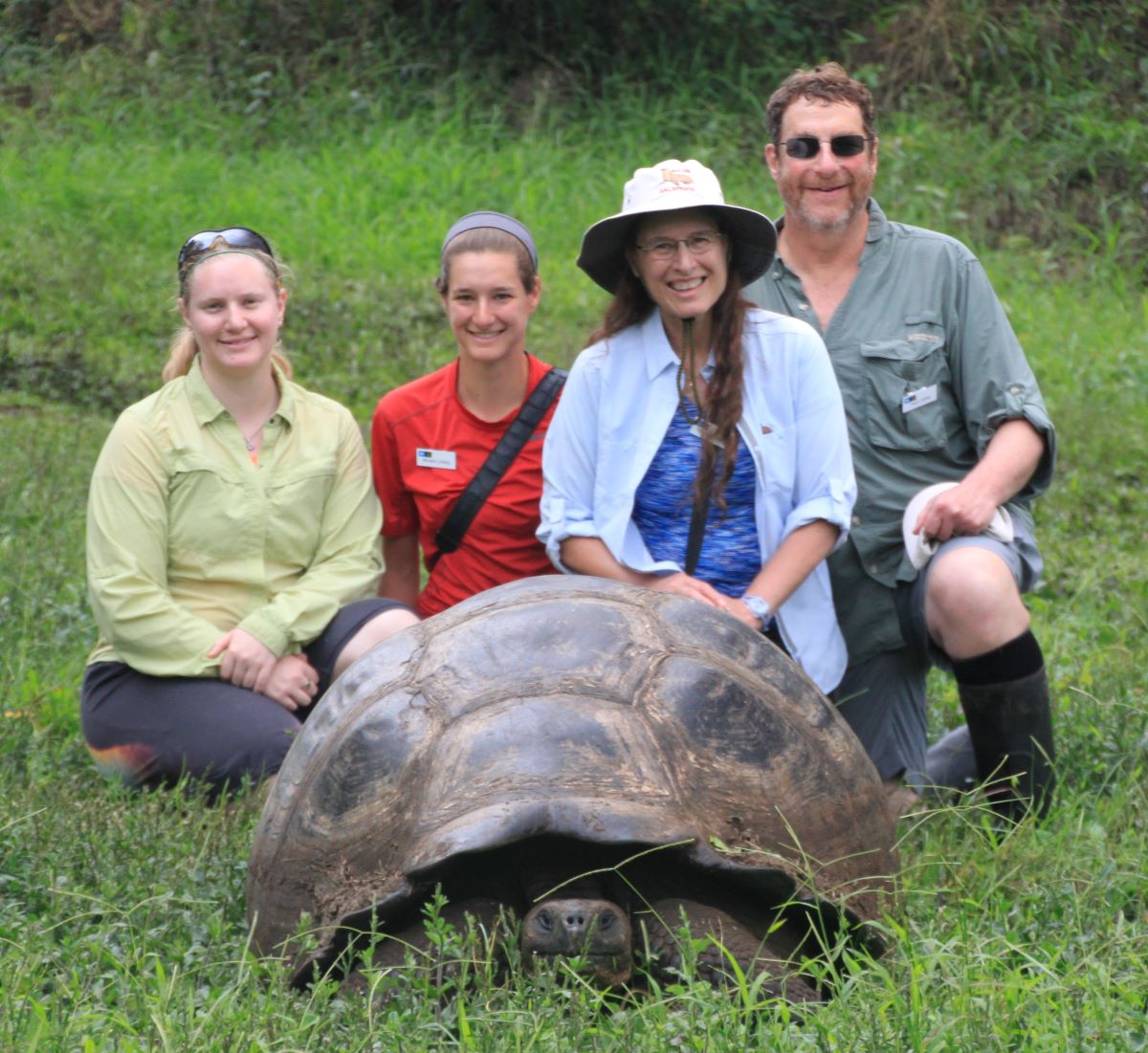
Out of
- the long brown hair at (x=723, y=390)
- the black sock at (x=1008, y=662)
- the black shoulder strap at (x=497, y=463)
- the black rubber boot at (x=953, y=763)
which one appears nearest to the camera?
the long brown hair at (x=723, y=390)

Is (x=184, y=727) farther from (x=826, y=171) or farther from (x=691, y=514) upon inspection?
(x=826, y=171)

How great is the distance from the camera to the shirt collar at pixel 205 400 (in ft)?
12.8

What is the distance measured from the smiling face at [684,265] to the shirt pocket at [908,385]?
551mm

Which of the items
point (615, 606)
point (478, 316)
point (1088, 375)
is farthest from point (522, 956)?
point (1088, 375)

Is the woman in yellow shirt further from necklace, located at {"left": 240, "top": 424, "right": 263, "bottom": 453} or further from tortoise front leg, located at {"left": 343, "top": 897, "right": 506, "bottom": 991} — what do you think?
tortoise front leg, located at {"left": 343, "top": 897, "right": 506, "bottom": 991}

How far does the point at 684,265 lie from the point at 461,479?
788 mm

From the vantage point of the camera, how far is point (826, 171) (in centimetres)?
389

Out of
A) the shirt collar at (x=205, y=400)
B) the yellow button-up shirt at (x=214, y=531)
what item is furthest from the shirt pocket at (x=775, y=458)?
the shirt collar at (x=205, y=400)

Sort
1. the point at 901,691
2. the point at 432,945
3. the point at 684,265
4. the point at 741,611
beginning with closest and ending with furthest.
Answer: the point at 432,945 → the point at 741,611 → the point at 684,265 → the point at 901,691

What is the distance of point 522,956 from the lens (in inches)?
101

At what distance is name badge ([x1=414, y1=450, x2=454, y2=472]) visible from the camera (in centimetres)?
393

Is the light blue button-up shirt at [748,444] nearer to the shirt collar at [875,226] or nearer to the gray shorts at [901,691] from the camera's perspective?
the gray shorts at [901,691]

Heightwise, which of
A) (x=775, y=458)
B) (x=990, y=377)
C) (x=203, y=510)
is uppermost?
(x=990, y=377)

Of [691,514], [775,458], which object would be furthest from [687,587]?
[775,458]
